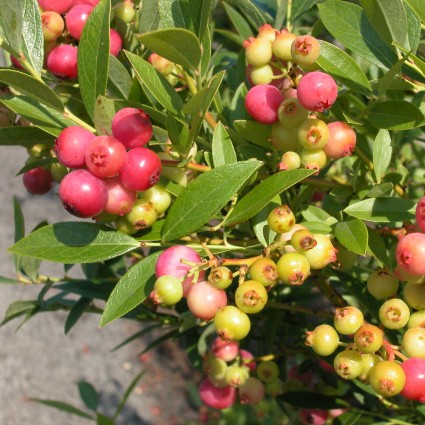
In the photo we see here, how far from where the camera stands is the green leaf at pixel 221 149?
793mm

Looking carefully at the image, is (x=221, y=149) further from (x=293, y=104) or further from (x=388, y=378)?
(x=388, y=378)

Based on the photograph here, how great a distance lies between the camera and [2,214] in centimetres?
489

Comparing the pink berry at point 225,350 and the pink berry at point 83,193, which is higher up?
the pink berry at point 83,193

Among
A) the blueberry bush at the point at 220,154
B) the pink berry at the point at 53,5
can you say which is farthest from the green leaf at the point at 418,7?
the pink berry at the point at 53,5

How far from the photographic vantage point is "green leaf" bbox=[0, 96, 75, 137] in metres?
0.79

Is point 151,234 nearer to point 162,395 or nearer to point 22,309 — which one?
point 22,309

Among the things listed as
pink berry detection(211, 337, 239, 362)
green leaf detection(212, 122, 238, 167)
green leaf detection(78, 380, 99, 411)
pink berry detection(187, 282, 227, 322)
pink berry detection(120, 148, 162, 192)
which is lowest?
green leaf detection(78, 380, 99, 411)

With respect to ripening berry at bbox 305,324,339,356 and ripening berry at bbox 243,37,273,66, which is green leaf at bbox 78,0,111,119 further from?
ripening berry at bbox 305,324,339,356

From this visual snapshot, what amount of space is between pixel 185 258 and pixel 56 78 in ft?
1.20

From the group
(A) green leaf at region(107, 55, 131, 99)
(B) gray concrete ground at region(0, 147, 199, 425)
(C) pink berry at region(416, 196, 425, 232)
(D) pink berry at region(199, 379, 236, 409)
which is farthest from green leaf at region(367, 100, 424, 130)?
(B) gray concrete ground at region(0, 147, 199, 425)

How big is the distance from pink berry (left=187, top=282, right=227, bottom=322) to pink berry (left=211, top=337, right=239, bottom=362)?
0.49 metres

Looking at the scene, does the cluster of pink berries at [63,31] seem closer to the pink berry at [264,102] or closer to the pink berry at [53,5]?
the pink berry at [53,5]

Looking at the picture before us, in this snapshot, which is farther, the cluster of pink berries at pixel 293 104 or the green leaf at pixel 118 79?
the green leaf at pixel 118 79

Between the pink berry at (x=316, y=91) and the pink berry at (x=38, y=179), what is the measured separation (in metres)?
0.56
